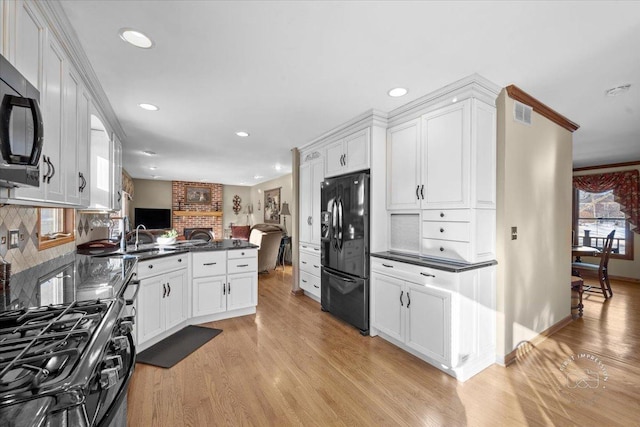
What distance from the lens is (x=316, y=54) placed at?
1915 mm

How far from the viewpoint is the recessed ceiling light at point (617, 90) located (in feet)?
7.77

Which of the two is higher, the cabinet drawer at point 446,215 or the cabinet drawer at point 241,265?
the cabinet drawer at point 446,215

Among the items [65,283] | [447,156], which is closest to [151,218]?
[65,283]

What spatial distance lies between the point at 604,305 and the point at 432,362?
365 centimetres

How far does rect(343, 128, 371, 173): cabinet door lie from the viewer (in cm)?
307

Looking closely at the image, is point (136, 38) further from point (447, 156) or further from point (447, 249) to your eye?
point (447, 249)

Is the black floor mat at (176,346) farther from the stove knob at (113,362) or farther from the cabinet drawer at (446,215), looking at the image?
the cabinet drawer at (446,215)

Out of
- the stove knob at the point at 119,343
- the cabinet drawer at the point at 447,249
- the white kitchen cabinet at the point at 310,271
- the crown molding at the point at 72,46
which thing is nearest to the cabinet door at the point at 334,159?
the white kitchen cabinet at the point at 310,271

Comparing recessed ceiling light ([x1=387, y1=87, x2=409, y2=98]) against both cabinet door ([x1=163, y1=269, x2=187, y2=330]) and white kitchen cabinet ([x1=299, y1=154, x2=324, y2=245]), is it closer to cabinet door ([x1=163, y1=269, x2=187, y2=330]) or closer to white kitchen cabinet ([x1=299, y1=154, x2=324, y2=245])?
white kitchen cabinet ([x1=299, y1=154, x2=324, y2=245])

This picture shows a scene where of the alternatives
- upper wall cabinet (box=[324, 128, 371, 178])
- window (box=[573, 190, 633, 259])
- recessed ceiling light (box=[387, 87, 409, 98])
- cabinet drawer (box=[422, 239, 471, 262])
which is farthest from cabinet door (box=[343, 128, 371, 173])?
window (box=[573, 190, 633, 259])

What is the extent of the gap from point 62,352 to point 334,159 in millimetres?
3144

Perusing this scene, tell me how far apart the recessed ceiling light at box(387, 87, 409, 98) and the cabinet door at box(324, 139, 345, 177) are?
3.34 ft

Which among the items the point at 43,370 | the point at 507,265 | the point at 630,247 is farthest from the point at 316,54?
the point at 630,247

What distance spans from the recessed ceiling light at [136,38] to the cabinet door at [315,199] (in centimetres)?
240
